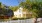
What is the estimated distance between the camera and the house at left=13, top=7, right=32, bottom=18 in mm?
1836

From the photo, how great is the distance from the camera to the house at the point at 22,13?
184cm

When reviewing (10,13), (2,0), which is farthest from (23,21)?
(2,0)

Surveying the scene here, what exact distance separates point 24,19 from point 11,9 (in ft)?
1.00

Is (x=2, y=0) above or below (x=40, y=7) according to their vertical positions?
above

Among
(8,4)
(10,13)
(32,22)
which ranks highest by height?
(8,4)

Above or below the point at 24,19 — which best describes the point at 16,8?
above

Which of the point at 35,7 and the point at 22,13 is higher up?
the point at 35,7

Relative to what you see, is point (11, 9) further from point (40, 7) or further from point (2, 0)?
point (40, 7)

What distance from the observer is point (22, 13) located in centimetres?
186

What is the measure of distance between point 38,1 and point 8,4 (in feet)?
1.88

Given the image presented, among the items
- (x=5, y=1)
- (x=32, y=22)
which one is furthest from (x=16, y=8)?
(x=32, y=22)

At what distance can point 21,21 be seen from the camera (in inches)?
73.7

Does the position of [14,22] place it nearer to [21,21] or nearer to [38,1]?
[21,21]

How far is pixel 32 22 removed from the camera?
190 cm
